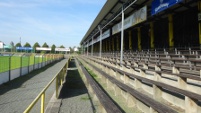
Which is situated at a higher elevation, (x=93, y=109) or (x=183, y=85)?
(x=183, y=85)

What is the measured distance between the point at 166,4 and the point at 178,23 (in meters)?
Result: 8.28

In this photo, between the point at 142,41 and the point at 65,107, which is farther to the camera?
the point at 142,41

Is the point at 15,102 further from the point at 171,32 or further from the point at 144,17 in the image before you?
the point at 171,32

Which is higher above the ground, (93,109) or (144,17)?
(144,17)

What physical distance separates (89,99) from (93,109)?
124cm

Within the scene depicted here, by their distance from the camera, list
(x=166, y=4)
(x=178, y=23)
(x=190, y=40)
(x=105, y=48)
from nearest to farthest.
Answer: (x=166, y=4), (x=190, y=40), (x=178, y=23), (x=105, y=48)

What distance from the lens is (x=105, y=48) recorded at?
46875 mm


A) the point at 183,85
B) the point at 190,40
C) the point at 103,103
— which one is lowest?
the point at 103,103

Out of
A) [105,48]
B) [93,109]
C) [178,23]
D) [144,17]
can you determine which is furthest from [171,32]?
[105,48]

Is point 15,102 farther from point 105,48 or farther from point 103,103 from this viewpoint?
point 105,48

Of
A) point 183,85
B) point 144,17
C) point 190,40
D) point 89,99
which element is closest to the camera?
point 183,85

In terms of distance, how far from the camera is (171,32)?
1822 cm

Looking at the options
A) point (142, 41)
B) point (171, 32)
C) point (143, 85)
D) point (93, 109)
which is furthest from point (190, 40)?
point (93, 109)

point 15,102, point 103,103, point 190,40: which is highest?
point 190,40
